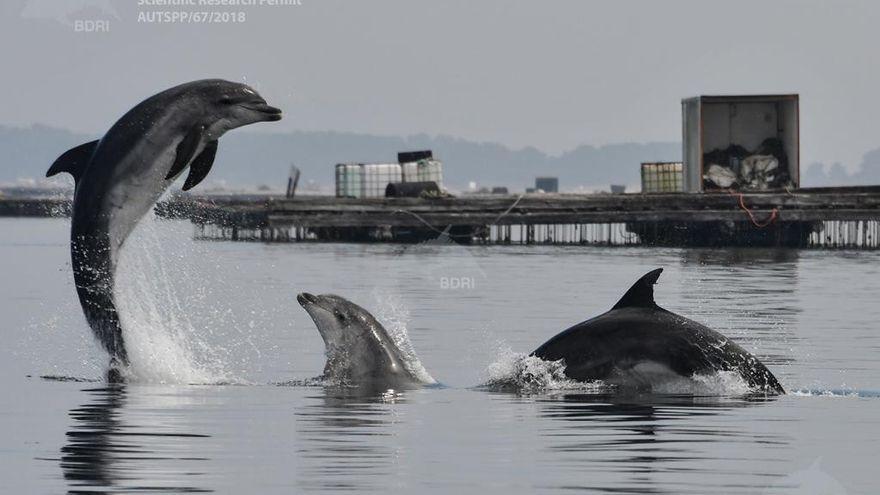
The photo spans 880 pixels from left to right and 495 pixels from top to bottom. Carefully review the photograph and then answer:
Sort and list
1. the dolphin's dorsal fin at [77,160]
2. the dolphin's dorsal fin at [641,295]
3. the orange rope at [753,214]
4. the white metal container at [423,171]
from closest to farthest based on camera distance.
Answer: the dolphin's dorsal fin at [641,295] < the dolphin's dorsal fin at [77,160] < the orange rope at [753,214] < the white metal container at [423,171]

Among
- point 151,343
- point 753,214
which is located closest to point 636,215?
point 753,214

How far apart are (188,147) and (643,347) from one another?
525 cm

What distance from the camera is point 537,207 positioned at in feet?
263

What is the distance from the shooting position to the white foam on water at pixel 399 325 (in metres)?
22.1

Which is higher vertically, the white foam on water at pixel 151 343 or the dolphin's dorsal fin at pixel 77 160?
the dolphin's dorsal fin at pixel 77 160

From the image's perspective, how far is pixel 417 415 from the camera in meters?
19.1

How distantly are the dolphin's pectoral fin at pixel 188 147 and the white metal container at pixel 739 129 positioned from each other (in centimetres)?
5680

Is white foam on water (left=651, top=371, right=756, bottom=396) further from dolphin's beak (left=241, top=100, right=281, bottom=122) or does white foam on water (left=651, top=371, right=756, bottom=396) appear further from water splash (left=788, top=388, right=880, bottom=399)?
dolphin's beak (left=241, top=100, right=281, bottom=122)

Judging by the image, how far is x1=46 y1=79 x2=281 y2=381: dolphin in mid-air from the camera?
2094 centimetres

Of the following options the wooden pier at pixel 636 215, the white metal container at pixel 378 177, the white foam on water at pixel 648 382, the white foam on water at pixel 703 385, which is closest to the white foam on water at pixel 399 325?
the white foam on water at pixel 648 382

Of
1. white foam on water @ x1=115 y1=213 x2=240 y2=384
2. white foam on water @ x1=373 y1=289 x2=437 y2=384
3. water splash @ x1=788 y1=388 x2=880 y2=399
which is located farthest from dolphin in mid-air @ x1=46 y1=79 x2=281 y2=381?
water splash @ x1=788 y1=388 x2=880 y2=399

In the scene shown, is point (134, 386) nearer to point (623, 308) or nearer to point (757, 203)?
point (623, 308)

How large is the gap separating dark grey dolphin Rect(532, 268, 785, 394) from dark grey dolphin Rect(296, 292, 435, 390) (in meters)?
1.99

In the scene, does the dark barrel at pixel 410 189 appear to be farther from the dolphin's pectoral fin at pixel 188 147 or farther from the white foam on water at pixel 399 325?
the dolphin's pectoral fin at pixel 188 147
